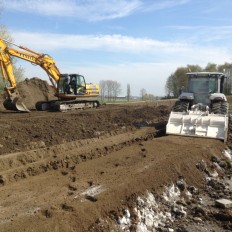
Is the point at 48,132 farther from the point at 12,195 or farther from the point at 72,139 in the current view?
the point at 12,195

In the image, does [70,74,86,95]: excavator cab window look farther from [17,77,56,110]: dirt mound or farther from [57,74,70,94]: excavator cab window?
[17,77,56,110]: dirt mound

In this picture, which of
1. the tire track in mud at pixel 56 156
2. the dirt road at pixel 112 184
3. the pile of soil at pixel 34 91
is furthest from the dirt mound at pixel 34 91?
the tire track in mud at pixel 56 156

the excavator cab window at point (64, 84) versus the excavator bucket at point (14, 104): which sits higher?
the excavator cab window at point (64, 84)

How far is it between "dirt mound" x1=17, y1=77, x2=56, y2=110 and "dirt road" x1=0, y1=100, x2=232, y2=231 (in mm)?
15196

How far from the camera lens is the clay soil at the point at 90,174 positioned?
5.34 meters

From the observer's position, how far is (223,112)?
13.4 m

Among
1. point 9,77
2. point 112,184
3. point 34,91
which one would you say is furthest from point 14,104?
point 112,184

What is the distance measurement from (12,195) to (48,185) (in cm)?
77

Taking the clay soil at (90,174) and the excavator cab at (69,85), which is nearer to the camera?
the clay soil at (90,174)

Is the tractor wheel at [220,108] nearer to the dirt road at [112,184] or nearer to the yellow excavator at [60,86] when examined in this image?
the dirt road at [112,184]

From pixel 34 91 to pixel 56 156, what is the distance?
21.0 meters

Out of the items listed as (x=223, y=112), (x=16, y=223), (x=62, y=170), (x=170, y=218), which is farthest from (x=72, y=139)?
(x=16, y=223)

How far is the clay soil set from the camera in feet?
17.5

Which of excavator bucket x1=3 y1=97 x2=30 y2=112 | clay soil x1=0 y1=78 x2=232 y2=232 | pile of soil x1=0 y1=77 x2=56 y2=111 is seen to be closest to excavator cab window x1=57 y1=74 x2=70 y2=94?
excavator bucket x1=3 y1=97 x2=30 y2=112
